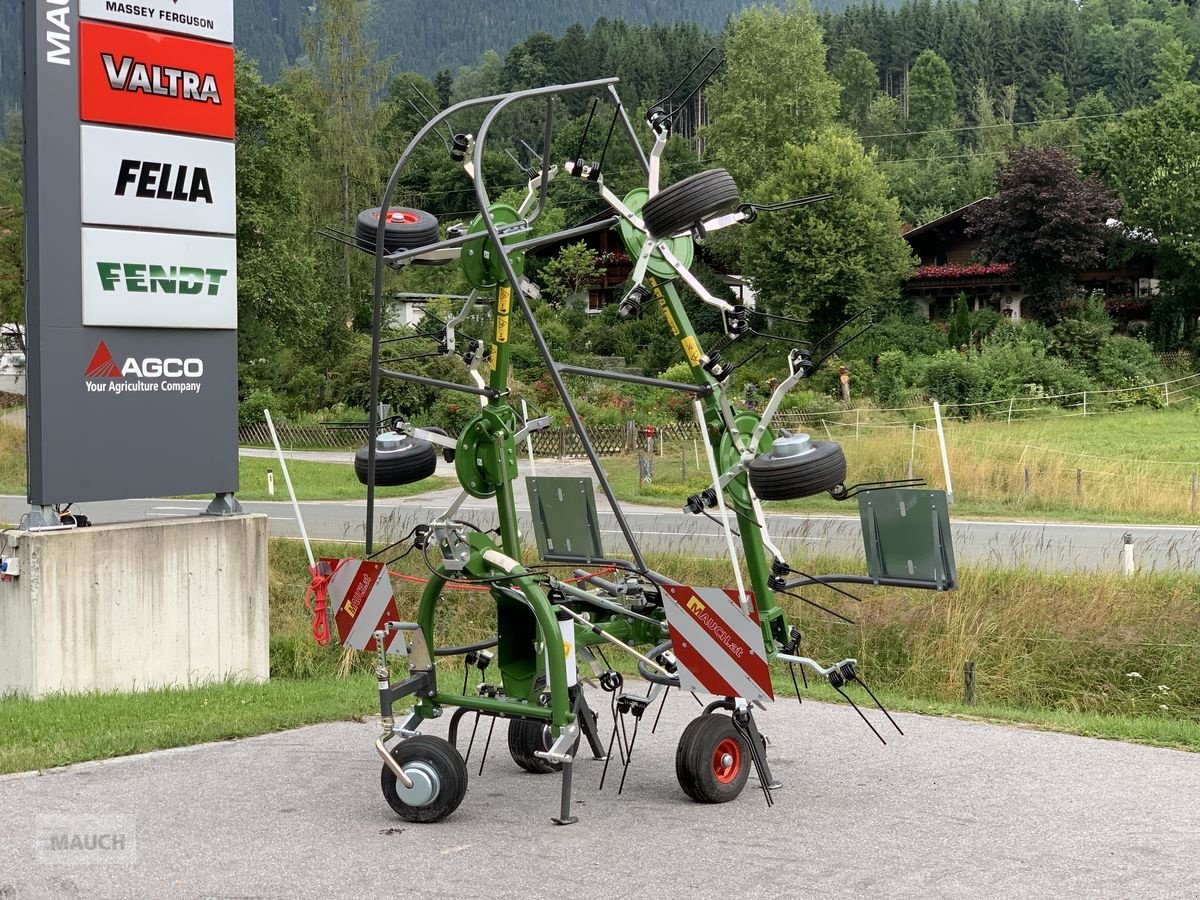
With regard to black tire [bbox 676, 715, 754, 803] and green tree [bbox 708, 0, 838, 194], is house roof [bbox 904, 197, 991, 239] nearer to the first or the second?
green tree [bbox 708, 0, 838, 194]

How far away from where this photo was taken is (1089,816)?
729cm

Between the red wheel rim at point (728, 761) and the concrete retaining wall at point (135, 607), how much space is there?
225 inches

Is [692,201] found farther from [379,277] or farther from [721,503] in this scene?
[379,277]

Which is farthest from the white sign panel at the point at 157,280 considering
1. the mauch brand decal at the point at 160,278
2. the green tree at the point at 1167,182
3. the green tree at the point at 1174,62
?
the green tree at the point at 1174,62

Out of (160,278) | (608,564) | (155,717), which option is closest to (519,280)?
(608,564)

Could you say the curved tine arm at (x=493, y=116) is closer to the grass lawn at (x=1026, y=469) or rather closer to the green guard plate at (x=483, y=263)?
the green guard plate at (x=483, y=263)

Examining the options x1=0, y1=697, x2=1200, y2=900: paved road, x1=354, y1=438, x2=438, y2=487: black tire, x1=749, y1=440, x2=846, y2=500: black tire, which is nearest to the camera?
x1=0, y1=697, x2=1200, y2=900: paved road

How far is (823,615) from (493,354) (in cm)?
637

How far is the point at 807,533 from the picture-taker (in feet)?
57.8

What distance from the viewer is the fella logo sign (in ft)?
38.9

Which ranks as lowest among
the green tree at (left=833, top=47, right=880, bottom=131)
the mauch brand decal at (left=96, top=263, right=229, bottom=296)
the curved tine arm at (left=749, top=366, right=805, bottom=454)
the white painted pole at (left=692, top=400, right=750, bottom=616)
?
the white painted pole at (left=692, top=400, right=750, bottom=616)

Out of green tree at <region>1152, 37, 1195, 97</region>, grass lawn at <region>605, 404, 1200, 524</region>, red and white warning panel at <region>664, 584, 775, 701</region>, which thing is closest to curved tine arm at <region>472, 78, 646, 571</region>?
red and white warning panel at <region>664, 584, 775, 701</region>

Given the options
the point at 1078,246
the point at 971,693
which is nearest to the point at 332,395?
the point at 1078,246

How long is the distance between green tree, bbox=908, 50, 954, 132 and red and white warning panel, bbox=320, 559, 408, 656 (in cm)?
11456
